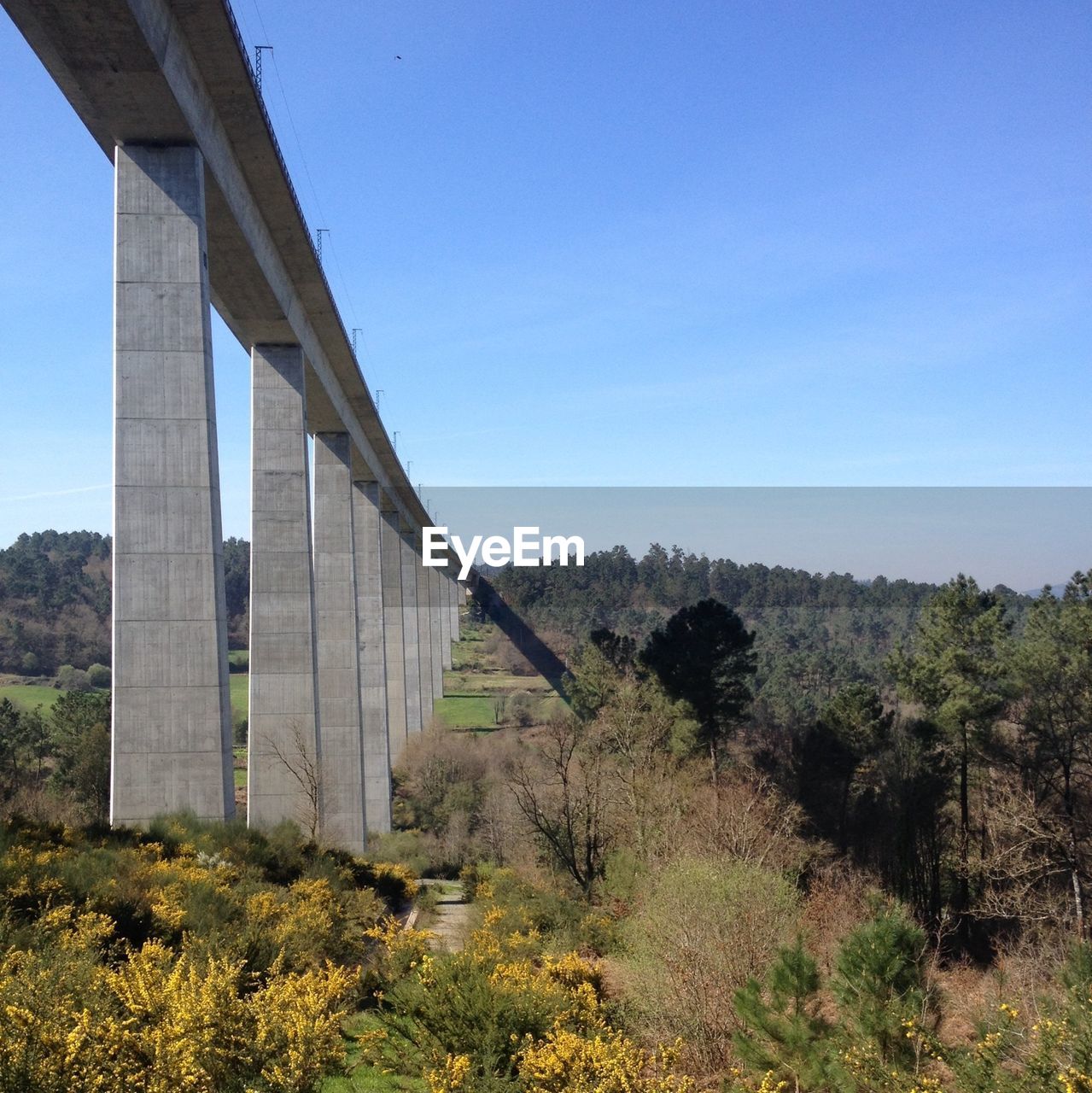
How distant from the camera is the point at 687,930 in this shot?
1221 cm

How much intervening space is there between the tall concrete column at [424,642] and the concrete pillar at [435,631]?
822 millimetres

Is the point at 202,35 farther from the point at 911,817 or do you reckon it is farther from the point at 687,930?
the point at 911,817

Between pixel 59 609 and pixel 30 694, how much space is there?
54.4ft

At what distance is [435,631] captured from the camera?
6831 cm

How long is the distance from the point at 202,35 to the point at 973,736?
30533mm

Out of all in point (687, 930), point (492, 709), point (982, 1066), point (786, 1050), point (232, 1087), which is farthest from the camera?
point (492, 709)

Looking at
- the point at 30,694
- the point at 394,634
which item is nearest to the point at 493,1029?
the point at 394,634

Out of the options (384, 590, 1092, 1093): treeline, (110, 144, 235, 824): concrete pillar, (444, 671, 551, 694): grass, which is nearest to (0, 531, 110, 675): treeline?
(444, 671, 551, 694): grass

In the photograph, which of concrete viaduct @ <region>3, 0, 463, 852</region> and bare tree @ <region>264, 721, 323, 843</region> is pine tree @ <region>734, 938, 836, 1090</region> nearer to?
concrete viaduct @ <region>3, 0, 463, 852</region>

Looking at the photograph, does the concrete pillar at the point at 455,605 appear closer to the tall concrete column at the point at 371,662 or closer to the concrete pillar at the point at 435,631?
the concrete pillar at the point at 435,631

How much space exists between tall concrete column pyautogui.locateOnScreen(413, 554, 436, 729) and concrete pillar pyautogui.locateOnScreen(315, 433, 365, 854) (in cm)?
2413

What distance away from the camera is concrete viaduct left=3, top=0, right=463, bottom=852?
468 inches

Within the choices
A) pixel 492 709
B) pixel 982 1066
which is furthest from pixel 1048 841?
pixel 492 709

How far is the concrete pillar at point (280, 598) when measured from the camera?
18953 millimetres
